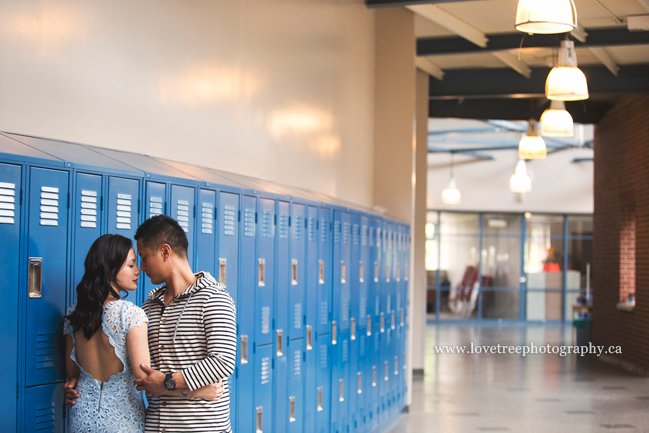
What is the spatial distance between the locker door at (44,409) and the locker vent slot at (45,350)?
0.25 ft

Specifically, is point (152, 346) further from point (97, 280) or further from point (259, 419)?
point (259, 419)

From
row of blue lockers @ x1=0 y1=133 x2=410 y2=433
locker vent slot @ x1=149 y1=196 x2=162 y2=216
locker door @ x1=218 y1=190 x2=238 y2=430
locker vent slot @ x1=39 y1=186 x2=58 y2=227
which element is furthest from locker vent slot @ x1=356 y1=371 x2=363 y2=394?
locker vent slot @ x1=39 y1=186 x2=58 y2=227

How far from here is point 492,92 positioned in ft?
32.1

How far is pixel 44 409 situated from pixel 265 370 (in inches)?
64.4

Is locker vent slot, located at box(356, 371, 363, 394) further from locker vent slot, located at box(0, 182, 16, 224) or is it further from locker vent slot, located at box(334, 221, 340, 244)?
locker vent slot, located at box(0, 182, 16, 224)

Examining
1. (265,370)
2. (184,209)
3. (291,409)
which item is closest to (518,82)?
(291,409)

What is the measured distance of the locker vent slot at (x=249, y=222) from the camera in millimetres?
3645

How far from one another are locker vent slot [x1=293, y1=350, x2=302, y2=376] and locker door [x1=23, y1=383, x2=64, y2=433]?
199 cm

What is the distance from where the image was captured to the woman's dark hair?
2.25 m

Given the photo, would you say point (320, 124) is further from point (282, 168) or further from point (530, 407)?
point (530, 407)

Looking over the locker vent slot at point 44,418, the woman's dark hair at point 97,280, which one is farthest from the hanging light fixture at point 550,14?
the locker vent slot at point 44,418

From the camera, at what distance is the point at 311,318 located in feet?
14.9

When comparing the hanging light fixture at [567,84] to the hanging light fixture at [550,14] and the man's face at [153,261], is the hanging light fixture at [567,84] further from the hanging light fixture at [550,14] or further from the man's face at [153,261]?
the man's face at [153,261]

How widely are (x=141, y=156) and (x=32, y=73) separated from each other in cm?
72
